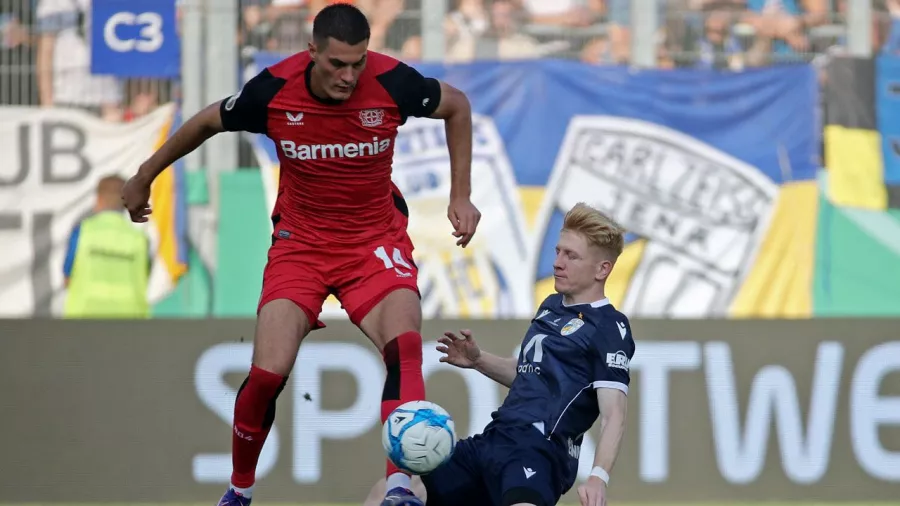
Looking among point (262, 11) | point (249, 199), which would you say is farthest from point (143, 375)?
point (262, 11)

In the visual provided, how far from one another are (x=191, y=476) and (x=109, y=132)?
2.86m

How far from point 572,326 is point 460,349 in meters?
0.46

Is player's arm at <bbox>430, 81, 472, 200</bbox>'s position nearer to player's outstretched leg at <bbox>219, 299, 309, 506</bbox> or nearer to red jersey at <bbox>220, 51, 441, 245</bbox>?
red jersey at <bbox>220, 51, 441, 245</bbox>

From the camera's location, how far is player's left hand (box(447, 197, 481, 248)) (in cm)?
561

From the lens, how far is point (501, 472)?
5.16 m

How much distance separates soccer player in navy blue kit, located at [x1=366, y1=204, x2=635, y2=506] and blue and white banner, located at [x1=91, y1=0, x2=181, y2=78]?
5.55 m

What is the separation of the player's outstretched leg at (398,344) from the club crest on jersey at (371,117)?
2.33ft

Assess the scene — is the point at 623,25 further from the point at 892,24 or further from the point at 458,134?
the point at 458,134

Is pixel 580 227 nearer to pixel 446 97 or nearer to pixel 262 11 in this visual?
pixel 446 97

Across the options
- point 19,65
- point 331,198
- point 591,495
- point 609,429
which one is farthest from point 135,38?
point 591,495

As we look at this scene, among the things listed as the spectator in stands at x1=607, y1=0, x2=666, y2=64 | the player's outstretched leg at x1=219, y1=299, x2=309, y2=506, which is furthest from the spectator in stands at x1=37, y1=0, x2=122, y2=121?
the player's outstretched leg at x1=219, y1=299, x2=309, y2=506

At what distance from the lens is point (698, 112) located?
34.6 feet

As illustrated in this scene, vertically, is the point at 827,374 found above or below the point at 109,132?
below

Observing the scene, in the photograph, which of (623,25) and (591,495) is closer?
(591,495)
